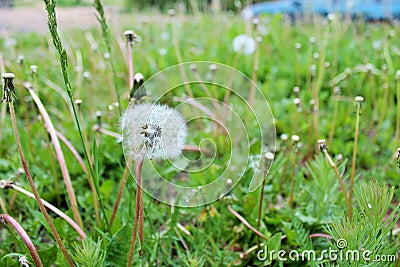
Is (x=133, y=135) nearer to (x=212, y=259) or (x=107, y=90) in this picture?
(x=212, y=259)

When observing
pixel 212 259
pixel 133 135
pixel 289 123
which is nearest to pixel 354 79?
pixel 289 123

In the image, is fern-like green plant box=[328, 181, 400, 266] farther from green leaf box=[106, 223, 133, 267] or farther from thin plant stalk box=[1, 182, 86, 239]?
thin plant stalk box=[1, 182, 86, 239]

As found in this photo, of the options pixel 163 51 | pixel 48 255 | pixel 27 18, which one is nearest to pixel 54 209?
pixel 48 255

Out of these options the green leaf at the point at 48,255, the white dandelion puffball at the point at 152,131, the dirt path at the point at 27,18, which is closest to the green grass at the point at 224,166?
the green leaf at the point at 48,255

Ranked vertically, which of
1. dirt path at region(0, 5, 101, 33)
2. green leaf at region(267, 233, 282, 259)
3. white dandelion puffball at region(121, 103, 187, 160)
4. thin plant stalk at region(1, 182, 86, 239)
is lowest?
green leaf at region(267, 233, 282, 259)

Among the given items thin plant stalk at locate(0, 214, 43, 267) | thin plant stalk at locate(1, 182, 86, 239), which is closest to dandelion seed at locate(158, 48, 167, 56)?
thin plant stalk at locate(1, 182, 86, 239)

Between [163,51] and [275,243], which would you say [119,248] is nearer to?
[275,243]

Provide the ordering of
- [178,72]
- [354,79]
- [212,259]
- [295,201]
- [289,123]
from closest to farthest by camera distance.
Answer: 1. [212,259]
2. [295,201]
3. [289,123]
4. [178,72]
5. [354,79]

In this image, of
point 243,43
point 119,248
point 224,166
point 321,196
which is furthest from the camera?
point 243,43
